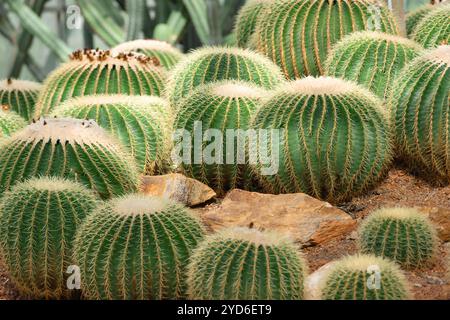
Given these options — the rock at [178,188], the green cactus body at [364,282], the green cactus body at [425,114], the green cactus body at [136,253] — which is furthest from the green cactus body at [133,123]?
the green cactus body at [364,282]

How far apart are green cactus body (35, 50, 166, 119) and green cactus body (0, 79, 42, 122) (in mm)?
577

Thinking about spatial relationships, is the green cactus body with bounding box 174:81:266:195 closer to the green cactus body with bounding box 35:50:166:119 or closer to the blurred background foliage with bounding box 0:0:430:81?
the green cactus body with bounding box 35:50:166:119

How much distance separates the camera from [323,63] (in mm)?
7145

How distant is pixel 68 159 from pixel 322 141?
4.62ft

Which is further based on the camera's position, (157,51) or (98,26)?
(98,26)

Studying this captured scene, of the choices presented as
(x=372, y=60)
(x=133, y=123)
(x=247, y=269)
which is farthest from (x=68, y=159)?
(x=372, y=60)

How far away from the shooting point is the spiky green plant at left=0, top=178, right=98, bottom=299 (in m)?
4.84

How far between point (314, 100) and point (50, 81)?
88.1 inches

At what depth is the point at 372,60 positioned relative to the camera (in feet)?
21.8

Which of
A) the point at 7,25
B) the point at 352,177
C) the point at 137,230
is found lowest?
the point at 7,25

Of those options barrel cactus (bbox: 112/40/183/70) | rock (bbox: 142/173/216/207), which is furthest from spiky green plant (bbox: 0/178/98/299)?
barrel cactus (bbox: 112/40/183/70)

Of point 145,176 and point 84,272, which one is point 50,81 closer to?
point 145,176

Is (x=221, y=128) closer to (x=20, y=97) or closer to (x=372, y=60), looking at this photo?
(x=372, y=60)

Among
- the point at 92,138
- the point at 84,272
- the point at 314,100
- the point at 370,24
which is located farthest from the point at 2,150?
the point at 370,24
